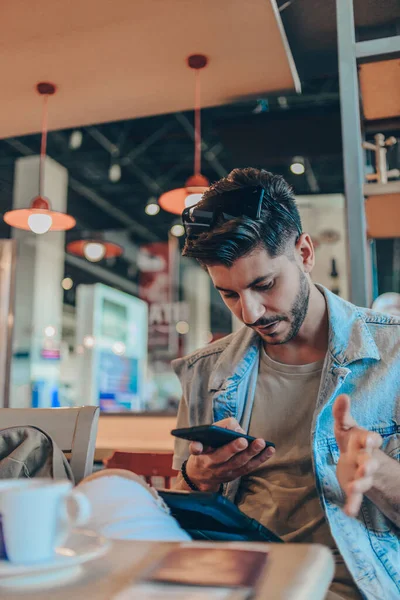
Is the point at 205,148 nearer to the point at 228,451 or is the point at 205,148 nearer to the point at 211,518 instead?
the point at 228,451

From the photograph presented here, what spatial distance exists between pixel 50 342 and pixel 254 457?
25.9 ft

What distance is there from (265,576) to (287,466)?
910 millimetres

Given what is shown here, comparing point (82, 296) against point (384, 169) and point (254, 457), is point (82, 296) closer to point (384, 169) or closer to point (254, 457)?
point (384, 169)

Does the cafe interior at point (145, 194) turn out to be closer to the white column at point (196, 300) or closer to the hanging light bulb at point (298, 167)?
the hanging light bulb at point (298, 167)

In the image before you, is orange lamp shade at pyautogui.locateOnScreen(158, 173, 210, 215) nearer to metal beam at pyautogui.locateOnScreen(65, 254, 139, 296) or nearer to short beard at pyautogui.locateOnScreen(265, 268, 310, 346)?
short beard at pyautogui.locateOnScreen(265, 268, 310, 346)

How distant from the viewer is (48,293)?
872cm

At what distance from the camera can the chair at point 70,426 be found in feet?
4.96

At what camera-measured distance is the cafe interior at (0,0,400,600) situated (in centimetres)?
70

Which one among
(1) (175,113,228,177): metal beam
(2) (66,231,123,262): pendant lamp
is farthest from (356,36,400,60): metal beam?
(2) (66,231,123,262): pendant lamp

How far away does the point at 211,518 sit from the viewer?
1.15m

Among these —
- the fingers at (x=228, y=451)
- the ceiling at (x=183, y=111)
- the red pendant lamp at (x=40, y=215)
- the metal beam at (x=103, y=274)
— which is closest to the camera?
the fingers at (x=228, y=451)

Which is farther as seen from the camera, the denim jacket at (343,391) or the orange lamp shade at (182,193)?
the orange lamp shade at (182,193)

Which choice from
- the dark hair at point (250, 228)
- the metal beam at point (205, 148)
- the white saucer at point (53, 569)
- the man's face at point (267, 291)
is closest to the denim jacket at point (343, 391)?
the man's face at point (267, 291)

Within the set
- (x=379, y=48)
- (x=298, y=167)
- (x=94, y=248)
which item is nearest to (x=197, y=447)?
(x=379, y=48)
